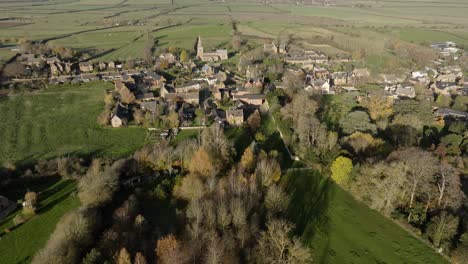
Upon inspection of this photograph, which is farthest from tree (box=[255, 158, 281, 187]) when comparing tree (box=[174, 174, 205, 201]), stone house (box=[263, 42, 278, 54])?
stone house (box=[263, 42, 278, 54])

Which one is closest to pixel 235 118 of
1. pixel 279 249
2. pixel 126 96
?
pixel 126 96

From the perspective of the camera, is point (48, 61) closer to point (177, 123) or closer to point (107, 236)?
point (177, 123)

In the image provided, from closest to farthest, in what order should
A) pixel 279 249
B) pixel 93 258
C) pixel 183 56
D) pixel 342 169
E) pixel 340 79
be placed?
pixel 93 258 → pixel 279 249 → pixel 342 169 → pixel 340 79 → pixel 183 56

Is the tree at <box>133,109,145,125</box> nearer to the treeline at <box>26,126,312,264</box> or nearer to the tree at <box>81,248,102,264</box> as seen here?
the treeline at <box>26,126,312,264</box>

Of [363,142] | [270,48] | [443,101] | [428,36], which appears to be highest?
[428,36]

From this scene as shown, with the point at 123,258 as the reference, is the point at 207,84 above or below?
above

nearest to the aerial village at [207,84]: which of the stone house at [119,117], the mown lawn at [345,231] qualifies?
the stone house at [119,117]

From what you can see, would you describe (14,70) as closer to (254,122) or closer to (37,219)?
(37,219)

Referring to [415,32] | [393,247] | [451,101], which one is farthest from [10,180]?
[415,32]
